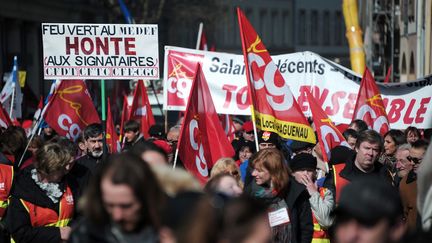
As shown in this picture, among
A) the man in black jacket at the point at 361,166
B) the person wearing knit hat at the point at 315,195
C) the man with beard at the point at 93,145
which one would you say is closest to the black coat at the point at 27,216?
the person wearing knit hat at the point at 315,195

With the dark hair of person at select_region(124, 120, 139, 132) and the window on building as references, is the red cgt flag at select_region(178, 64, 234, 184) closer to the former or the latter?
the dark hair of person at select_region(124, 120, 139, 132)

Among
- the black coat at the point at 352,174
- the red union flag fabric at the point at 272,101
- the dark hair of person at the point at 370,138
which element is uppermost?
the red union flag fabric at the point at 272,101

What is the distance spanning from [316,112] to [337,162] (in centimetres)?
240

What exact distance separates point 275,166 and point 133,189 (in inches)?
111

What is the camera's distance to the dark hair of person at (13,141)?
990 centimetres

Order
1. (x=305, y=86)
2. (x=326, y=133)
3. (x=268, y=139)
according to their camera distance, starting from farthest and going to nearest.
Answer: (x=305, y=86) < (x=326, y=133) < (x=268, y=139)

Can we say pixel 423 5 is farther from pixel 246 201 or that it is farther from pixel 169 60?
pixel 246 201

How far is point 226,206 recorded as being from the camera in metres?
4.23

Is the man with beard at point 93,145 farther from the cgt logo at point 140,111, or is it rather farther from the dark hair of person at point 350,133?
the cgt logo at point 140,111

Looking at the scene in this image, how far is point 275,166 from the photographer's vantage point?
7.21 meters

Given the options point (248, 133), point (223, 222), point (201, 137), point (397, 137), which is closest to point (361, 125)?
point (397, 137)

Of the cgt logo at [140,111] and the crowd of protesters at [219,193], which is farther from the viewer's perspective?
the cgt logo at [140,111]

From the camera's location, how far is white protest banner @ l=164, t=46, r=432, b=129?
13711 mm

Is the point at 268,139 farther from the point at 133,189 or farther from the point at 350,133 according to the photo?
the point at 133,189
